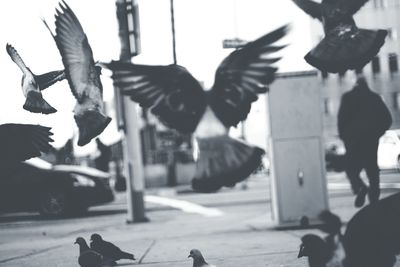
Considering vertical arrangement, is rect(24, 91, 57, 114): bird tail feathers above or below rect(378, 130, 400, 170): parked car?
above

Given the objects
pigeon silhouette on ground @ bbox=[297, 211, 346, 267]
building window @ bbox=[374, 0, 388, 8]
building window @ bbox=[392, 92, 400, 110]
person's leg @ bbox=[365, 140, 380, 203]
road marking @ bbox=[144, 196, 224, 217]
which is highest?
building window @ bbox=[374, 0, 388, 8]

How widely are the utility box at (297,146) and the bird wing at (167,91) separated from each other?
5.62 metres

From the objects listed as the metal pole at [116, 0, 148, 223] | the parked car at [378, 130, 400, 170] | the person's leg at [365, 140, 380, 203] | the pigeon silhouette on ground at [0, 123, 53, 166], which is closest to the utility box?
the metal pole at [116, 0, 148, 223]

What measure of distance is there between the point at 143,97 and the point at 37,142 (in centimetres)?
88

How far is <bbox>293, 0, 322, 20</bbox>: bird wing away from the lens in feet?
7.35

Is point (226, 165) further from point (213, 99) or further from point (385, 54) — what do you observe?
point (385, 54)

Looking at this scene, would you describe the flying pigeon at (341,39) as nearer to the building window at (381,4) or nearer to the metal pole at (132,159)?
the building window at (381,4)

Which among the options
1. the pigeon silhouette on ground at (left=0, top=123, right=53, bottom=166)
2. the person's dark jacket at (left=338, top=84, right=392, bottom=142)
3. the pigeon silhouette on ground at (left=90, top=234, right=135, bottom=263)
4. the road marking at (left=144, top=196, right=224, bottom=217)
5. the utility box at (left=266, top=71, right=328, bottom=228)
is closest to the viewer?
the person's dark jacket at (left=338, top=84, right=392, bottom=142)

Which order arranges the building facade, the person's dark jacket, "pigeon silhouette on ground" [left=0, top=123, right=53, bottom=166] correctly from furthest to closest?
the building facade < "pigeon silhouette on ground" [left=0, top=123, right=53, bottom=166] < the person's dark jacket

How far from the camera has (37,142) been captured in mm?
2828

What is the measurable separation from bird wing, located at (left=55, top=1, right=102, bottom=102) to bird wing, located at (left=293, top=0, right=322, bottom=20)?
96cm

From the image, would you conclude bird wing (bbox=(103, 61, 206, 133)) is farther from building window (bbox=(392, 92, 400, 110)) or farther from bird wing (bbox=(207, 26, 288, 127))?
building window (bbox=(392, 92, 400, 110))

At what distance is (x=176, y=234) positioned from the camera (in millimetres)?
7840

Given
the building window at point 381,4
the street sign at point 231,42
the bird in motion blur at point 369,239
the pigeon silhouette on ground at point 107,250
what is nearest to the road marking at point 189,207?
the pigeon silhouette on ground at point 107,250
